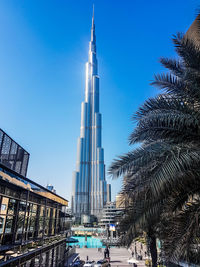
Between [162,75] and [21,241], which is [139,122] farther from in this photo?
[21,241]

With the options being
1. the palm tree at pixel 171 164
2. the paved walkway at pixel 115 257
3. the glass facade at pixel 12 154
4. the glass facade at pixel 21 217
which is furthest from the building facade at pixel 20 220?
the paved walkway at pixel 115 257

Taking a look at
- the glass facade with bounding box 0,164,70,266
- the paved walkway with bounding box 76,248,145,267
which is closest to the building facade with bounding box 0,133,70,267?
the glass facade with bounding box 0,164,70,266

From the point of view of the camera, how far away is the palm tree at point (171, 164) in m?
4.64

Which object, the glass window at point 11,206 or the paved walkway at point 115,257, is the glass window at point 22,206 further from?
the paved walkway at point 115,257

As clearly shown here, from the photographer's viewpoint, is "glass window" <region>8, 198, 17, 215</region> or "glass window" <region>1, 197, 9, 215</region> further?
"glass window" <region>8, 198, 17, 215</region>


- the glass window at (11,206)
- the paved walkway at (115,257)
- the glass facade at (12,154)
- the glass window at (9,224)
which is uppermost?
the glass facade at (12,154)

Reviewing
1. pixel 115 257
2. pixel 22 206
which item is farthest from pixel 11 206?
pixel 115 257

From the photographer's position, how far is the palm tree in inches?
183

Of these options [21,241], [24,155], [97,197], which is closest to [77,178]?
[97,197]

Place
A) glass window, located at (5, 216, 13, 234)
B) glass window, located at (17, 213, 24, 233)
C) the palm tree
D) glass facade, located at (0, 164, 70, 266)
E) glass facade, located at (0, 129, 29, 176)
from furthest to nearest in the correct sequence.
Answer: glass facade, located at (0, 129, 29, 176), glass window, located at (17, 213, 24, 233), glass window, located at (5, 216, 13, 234), glass facade, located at (0, 164, 70, 266), the palm tree

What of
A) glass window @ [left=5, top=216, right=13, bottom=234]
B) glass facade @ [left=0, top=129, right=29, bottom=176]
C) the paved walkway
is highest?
glass facade @ [left=0, top=129, right=29, bottom=176]

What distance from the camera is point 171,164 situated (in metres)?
4.45

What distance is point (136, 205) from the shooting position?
5.89 metres

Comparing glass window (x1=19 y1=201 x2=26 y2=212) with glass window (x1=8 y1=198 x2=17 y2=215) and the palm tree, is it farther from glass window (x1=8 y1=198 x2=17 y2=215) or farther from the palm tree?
the palm tree
